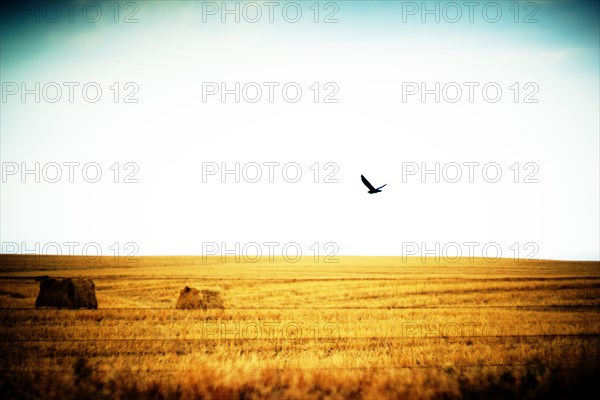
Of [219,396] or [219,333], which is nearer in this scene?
[219,396]

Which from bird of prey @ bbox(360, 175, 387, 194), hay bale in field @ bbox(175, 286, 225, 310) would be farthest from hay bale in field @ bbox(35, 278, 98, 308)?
bird of prey @ bbox(360, 175, 387, 194)

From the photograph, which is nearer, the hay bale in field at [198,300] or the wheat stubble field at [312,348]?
the wheat stubble field at [312,348]

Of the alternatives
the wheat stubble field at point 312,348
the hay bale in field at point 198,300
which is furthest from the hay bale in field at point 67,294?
the hay bale in field at point 198,300

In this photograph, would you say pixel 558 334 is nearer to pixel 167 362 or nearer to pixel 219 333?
pixel 219 333

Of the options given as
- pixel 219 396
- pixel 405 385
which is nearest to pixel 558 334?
pixel 405 385

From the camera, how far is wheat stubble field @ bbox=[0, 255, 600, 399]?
6.30 m

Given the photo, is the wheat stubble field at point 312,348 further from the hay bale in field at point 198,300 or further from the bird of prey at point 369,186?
the bird of prey at point 369,186

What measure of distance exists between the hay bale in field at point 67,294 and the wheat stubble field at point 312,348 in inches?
55.9

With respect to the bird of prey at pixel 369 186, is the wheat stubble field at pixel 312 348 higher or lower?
lower

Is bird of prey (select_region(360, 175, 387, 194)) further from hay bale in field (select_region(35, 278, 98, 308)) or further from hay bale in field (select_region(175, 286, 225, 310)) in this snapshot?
hay bale in field (select_region(35, 278, 98, 308))

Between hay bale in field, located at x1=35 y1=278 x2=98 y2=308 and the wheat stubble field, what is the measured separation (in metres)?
1.42

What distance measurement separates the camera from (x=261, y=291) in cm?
2605

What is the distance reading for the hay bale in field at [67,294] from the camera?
16.9m

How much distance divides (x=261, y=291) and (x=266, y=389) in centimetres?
2019
